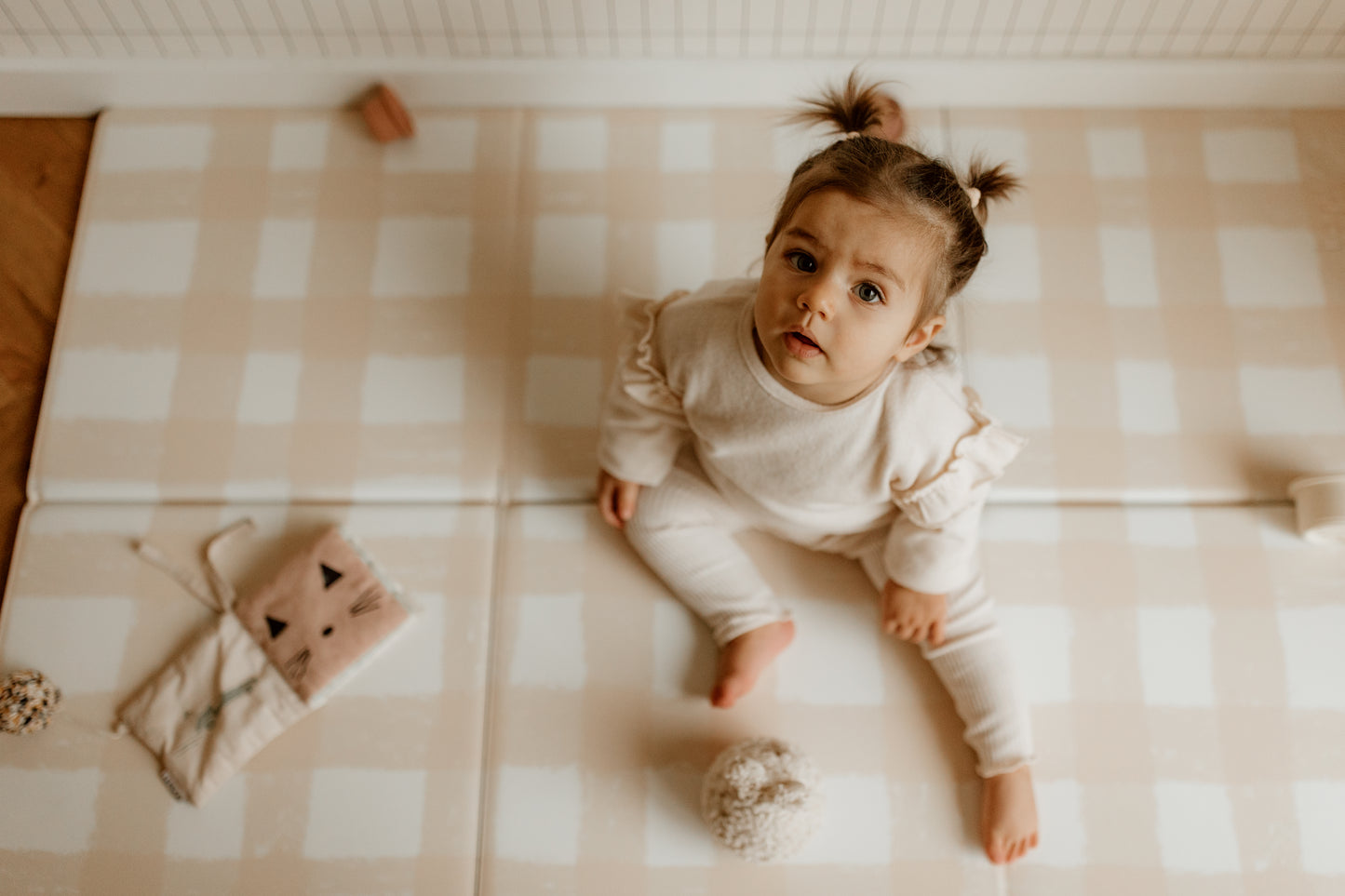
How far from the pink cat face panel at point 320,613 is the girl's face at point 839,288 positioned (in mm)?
525

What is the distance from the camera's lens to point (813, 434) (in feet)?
2.63

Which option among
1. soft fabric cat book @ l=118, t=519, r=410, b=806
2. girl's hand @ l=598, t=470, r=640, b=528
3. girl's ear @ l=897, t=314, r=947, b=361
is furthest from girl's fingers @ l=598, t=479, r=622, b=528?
girl's ear @ l=897, t=314, r=947, b=361

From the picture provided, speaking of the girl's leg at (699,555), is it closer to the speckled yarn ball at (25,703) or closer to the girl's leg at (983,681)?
the girl's leg at (983,681)

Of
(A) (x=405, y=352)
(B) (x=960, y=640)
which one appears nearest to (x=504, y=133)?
(A) (x=405, y=352)

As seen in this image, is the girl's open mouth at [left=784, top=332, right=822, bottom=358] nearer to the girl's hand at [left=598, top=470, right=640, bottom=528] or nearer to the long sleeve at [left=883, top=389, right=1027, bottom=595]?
the long sleeve at [left=883, top=389, right=1027, bottom=595]

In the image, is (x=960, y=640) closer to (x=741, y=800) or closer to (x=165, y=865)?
(x=741, y=800)

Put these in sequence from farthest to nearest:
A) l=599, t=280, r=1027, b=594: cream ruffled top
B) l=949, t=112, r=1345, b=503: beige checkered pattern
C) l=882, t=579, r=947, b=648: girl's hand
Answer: l=949, t=112, r=1345, b=503: beige checkered pattern < l=882, t=579, r=947, b=648: girl's hand < l=599, t=280, r=1027, b=594: cream ruffled top

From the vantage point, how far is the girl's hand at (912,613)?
0.90 m

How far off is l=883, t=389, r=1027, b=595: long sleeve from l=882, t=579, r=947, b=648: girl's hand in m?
0.01

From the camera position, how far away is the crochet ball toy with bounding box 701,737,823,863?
2.77 feet

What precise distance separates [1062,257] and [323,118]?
2.97ft

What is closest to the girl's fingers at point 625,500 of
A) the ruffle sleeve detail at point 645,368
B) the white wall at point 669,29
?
the ruffle sleeve detail at point 645,368

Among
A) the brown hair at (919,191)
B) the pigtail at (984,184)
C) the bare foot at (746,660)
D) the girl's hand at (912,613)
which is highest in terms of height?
the pigtail at (984,184)

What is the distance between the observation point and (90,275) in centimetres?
111
